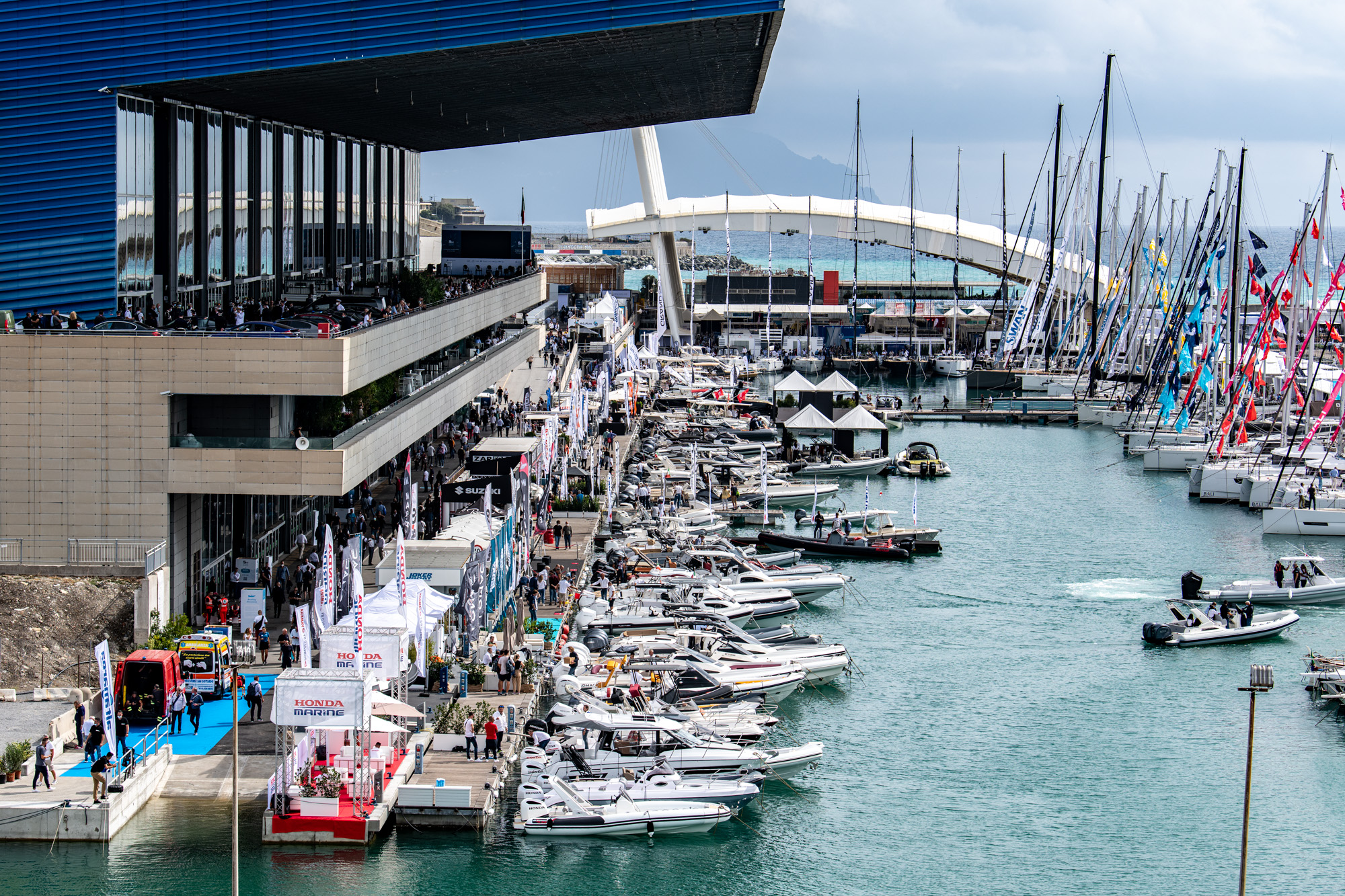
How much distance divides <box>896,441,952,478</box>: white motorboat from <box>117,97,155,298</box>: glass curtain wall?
166 feet

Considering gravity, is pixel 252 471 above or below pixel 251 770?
above

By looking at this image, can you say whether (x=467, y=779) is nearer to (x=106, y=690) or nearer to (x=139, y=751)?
(x=139, y=751)

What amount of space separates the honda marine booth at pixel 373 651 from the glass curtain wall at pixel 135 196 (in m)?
17.0

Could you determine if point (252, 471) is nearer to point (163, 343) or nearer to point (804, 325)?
point (163, 343)

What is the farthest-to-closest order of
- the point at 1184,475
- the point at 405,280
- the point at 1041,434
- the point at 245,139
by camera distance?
the point at 1041,434
the point at 1184,475
the point at 405,280
the point at 245,139

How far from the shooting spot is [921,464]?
89.9 m

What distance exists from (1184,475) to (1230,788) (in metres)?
54.7

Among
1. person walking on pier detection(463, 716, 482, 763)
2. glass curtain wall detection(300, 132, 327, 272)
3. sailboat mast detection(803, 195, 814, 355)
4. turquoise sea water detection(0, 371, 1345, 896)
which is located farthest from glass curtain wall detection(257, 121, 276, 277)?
sailboat mast detection(803, 195, 814, 355)

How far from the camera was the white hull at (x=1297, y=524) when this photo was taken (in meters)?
72.1

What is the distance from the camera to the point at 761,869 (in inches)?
1320

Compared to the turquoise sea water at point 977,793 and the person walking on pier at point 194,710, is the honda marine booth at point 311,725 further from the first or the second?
the person walking on pier at point 194,710

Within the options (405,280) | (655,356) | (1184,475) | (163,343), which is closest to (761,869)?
(163,343)

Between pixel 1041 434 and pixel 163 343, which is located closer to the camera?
pixel 163 343

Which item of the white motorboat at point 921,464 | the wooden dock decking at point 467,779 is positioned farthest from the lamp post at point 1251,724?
the white motorboat at point 921,464
